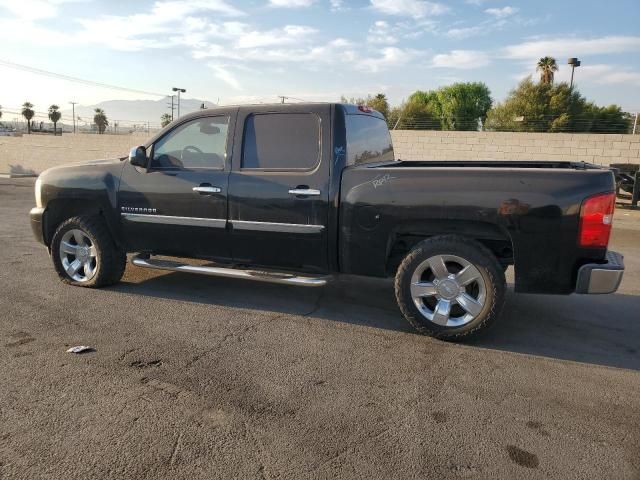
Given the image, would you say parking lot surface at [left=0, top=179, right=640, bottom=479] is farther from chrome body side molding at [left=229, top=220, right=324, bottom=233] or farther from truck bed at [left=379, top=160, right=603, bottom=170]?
truck bed at [left=379, top=160, right=603, bottom=170]

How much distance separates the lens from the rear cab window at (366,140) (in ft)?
16.0

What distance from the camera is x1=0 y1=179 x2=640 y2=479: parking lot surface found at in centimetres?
272

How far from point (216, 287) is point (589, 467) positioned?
13.7 ft

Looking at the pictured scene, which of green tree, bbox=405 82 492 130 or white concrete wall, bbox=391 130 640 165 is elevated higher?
green tree, bbox=405 82 492 130

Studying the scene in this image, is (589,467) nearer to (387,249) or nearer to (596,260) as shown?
(596,260)

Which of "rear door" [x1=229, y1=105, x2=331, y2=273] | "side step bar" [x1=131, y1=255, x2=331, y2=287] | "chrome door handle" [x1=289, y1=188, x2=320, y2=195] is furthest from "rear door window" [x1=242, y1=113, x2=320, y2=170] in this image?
"side step bar" [x1=131, y1=255, x2=331, y2=287]

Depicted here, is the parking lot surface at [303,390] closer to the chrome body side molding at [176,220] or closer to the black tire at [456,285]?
the black tire at [456,285]

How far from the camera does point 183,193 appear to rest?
5191mm

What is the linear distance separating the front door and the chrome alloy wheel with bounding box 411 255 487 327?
1.90 metres

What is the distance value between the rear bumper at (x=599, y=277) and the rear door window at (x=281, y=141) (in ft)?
7.62

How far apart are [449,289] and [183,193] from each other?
2.67 metres

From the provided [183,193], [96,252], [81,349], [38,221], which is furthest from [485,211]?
[38,221]

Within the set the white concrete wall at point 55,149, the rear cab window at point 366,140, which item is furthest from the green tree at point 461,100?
the rear cab window at point 366,140

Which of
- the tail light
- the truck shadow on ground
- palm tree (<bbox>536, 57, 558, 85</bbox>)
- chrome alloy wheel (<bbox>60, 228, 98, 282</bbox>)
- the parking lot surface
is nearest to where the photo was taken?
the parking lot surface
